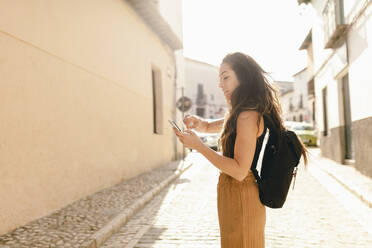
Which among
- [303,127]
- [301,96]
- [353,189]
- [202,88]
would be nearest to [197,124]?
[353,189]

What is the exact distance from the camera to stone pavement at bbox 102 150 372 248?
420cm

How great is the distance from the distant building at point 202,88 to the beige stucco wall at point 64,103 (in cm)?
3407

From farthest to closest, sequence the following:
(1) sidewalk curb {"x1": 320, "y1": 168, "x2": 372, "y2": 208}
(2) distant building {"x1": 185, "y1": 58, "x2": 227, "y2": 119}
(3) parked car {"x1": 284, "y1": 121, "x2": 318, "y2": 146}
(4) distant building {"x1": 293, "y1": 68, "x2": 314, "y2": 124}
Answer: (2) distant building {"x1": 185, "y1": 58, "x2": 227, "y2": 119} → (4) distant building {"x1": 293, "y1": 68, "x2": 314, "y2": 124} → (3) parked car {"x1": 284, "y1": 121, "x2": 318, "y2": 146} → (1) sidewalk curb {"x1": 320, "y1": 168, "x2": 372, "y2": 208}

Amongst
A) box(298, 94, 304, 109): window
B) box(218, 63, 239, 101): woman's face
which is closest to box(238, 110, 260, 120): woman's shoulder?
box(218, 63, 239, 101): woman's face

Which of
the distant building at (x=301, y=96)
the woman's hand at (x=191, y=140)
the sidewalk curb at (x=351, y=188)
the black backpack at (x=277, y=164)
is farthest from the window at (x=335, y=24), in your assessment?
the distant building at (x=301, y=96)

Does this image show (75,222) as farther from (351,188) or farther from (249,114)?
(351,188)

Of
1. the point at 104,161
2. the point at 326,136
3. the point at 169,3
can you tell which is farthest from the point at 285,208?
the point at 169,3

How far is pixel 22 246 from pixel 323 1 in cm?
1299

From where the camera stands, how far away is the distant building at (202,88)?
146 feet

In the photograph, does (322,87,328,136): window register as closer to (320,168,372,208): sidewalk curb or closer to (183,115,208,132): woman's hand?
(320,168,372,208): sidewalk curb

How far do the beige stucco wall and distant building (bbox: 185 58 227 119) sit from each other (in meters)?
34.1

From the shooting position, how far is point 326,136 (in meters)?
14.3

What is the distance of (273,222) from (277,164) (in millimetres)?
3544

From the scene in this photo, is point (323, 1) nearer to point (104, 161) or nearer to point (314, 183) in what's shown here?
point (314, 183)
